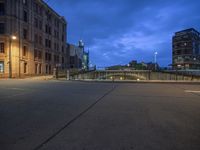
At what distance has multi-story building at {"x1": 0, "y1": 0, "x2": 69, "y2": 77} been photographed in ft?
127

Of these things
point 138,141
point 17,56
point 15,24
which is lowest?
point 138,141

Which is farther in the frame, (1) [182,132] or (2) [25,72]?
(2) [25,72]

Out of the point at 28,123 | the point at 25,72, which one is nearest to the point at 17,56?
Result: the point at 25,72

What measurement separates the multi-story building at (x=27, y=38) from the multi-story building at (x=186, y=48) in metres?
59.3

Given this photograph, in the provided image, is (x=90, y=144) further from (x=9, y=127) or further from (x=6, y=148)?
(x=9, y=127)

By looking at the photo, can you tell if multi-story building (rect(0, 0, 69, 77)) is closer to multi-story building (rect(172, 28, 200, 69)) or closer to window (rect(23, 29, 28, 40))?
window (rect(23, 29, 28, 40))

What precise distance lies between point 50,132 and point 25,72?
138 ft

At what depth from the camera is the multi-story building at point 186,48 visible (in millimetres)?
92750

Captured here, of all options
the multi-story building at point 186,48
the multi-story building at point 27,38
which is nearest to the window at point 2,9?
the multi-story building at point 27,38

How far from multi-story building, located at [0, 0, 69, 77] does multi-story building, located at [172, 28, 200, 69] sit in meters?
59.3

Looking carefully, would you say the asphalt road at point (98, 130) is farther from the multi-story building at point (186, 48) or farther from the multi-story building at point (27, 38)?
the multi-story building at point (186, 48)

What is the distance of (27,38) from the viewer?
4409 centimetres

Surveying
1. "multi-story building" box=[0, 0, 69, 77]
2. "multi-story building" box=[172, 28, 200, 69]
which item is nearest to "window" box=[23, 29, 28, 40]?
"multi-story building" box=[0, 0, 69, 77]

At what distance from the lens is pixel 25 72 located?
43.5 meters
